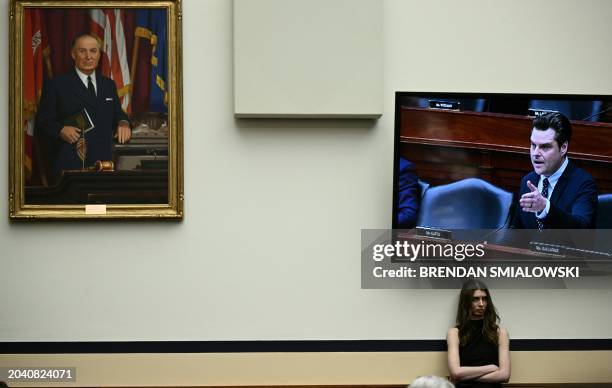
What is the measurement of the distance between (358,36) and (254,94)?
0.79 m

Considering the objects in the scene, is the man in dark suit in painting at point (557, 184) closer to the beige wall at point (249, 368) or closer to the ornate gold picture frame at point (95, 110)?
the beige wall at point (249, 368)

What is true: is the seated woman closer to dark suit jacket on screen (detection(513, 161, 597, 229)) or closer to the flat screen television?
the flat screen television

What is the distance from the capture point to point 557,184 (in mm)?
5496

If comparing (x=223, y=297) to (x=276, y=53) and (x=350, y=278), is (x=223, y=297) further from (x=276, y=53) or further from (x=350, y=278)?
(x=276, y=53)

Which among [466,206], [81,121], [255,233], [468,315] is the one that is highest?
[81,121]

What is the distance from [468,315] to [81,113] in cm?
296

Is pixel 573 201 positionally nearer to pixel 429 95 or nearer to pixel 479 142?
pixel 479 142

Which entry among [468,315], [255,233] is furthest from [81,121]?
[468,315]

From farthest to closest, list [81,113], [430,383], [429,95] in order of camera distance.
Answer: [81,113], [429,95], [430,383]

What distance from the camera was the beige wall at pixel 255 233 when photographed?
559 centimetres

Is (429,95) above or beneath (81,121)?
above

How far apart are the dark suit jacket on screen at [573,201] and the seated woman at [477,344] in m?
0.67

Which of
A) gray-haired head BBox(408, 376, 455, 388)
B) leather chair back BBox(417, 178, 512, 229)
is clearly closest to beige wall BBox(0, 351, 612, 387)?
leather chair back BBox(417, 178, 512, 229)

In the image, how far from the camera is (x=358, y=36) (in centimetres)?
548
